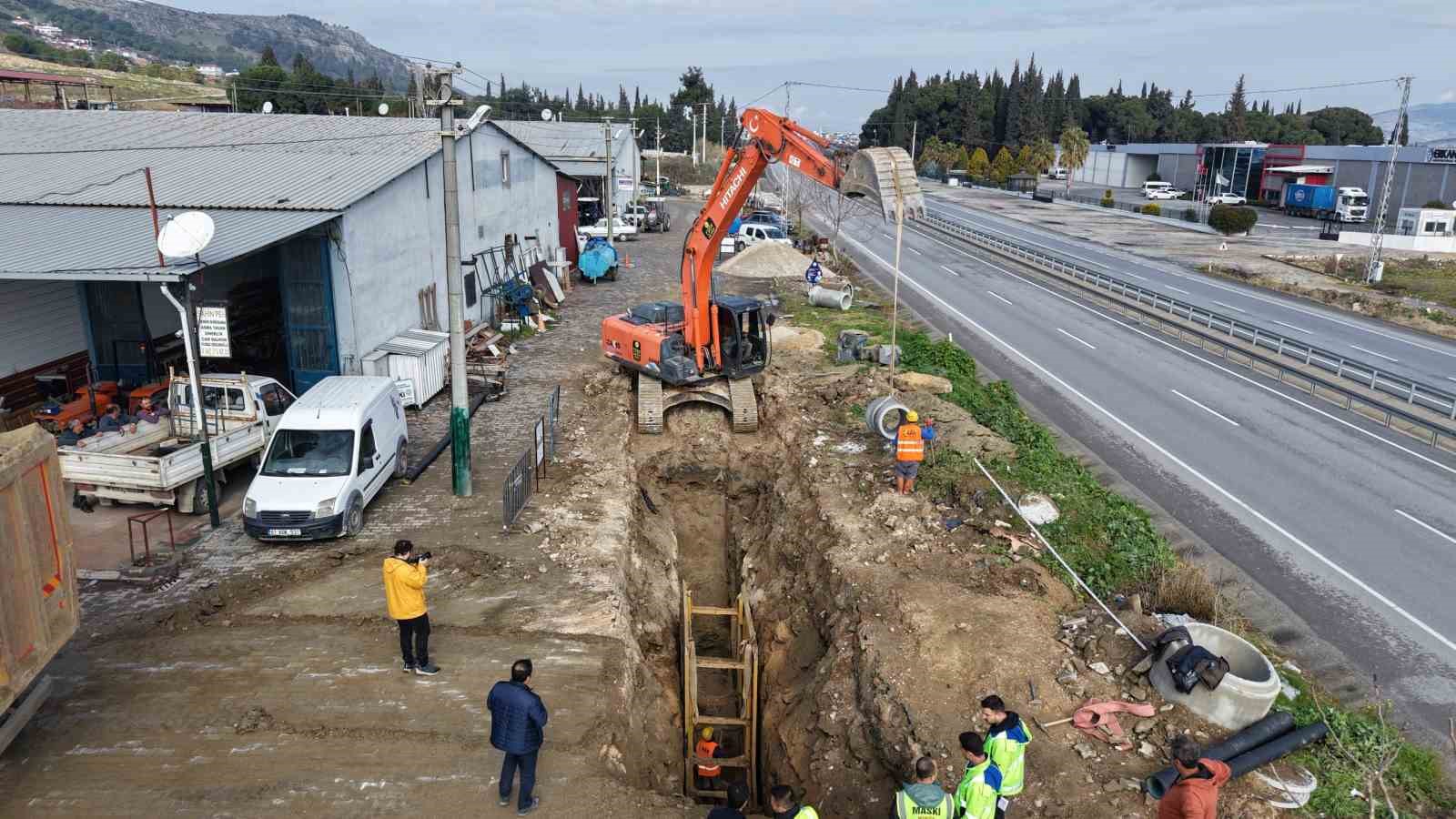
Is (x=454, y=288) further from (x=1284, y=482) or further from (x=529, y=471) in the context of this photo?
(x=1284, y=482)

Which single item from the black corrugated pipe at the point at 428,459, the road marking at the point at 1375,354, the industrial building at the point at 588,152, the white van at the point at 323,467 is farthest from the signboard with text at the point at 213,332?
the industrial building at the point at 588,152

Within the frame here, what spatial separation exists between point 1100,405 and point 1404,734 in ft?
42.5

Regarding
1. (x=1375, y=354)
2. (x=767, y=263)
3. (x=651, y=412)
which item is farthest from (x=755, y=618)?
(x=1375, y=354)

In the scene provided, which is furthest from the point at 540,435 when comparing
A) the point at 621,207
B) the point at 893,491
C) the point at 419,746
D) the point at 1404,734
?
the point at 621,207

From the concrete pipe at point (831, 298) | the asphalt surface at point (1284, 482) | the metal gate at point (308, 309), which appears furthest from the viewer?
the concrete pipe at point (831, 298)

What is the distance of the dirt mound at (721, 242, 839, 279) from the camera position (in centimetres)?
3488

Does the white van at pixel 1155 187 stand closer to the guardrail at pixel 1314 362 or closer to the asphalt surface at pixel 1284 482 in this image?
the guardrail at pixel 1314 362

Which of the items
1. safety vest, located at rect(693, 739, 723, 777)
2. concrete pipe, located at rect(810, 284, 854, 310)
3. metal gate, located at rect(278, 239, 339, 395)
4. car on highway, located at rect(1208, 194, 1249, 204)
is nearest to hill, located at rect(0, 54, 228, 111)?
concrete pipe, located at rect(810, 284, 854, 310)

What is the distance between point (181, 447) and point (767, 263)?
76.3ft

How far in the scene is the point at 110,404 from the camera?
18438mm

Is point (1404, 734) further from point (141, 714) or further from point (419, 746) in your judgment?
point (141, 714)

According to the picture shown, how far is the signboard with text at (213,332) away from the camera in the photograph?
14.7 metres

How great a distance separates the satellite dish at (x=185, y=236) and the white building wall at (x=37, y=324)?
7050mm

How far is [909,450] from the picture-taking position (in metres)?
15.9
